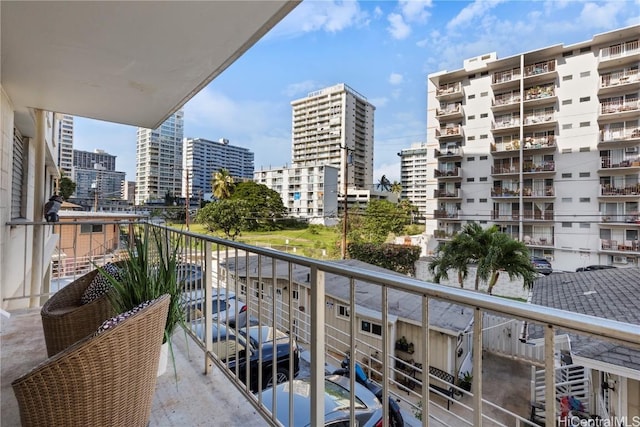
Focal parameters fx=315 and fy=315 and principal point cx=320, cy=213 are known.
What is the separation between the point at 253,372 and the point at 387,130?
52485 millimetres

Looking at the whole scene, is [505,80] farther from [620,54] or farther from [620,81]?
[620,81]

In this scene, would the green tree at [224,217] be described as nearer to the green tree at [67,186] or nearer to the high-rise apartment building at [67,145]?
the green tree at [67,186]

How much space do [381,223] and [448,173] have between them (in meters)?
5.10

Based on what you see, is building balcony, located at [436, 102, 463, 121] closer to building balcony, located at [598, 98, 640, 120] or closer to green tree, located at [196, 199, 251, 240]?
building balcony, located at [598, 98, 640, 120]

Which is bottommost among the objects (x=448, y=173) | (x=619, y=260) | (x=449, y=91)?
(x=619, y=260)

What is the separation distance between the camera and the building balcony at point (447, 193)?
62.3 ft

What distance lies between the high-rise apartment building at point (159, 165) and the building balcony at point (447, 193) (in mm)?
15755

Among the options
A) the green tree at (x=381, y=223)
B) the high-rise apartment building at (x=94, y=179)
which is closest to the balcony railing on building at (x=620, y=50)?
the green tree at (x=381, y=223)

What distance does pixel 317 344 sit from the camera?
1.02 metres

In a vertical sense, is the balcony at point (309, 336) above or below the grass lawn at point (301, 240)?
above

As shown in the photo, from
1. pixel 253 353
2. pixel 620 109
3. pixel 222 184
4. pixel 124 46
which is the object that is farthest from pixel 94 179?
pixel 620 109

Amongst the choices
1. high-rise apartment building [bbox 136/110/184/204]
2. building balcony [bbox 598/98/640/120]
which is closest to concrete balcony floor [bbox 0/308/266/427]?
high-rise apartment building [bbox 136/110/184/204]

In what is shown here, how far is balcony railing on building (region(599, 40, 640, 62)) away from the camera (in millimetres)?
15188

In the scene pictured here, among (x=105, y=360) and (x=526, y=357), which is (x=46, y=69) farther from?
(x=526, y=357)
